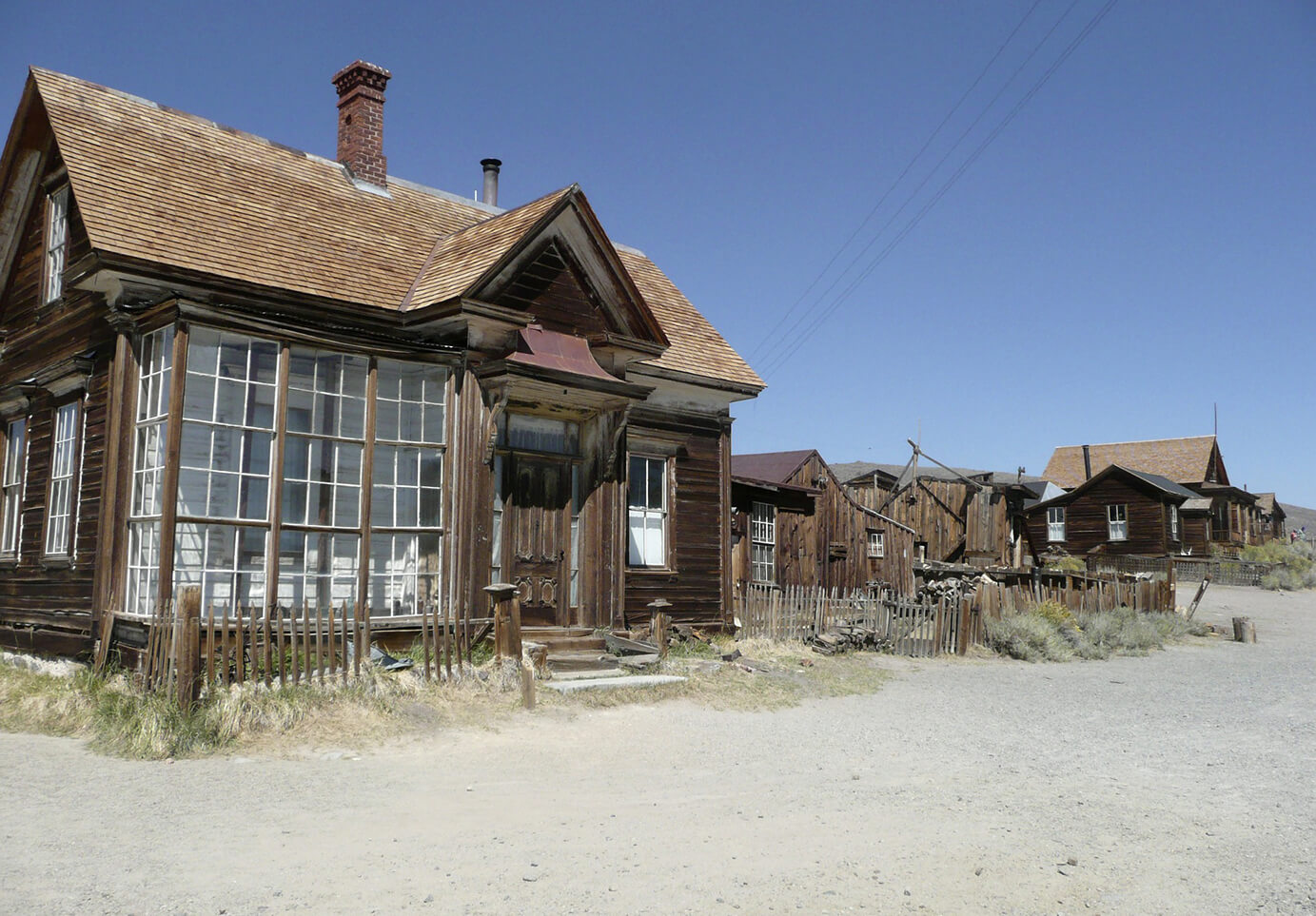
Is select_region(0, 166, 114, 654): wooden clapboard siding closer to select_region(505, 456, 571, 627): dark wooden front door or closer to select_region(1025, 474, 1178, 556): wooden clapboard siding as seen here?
select_region(505, 456, 571, 627): dark wooden front door

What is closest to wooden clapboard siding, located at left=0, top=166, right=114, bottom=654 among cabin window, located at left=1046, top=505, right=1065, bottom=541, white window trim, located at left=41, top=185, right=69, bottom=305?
white window trim, located at left=41, top=185, right=69, bottom=305

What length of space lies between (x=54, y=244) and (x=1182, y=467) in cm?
5987

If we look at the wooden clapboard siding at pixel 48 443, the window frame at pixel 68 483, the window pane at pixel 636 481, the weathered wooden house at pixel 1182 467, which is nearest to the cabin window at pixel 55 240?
the wooden clapboard siding at pixel 48 443

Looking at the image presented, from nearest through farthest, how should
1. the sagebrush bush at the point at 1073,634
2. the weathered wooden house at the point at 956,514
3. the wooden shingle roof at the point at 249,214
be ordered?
the wooden shingle roof at the point at 249,214 < the sagebrush bush at the point at 1073,634 < the weathered wooden house at the point at 956,514

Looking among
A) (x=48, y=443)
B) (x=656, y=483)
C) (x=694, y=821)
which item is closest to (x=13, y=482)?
(x=48, y=443)

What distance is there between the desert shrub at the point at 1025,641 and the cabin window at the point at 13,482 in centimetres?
1498

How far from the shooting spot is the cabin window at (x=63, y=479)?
1175 centimetres

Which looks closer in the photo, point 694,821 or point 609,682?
point 694,821

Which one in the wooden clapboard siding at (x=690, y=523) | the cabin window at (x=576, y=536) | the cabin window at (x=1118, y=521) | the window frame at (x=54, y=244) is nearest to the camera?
the window frame at (x=54, y=244)

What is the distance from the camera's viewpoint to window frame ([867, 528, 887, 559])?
26.6m

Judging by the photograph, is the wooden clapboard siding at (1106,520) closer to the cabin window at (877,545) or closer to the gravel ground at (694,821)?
the cabin window at (877,545)

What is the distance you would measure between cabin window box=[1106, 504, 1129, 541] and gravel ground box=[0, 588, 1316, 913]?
132 feet

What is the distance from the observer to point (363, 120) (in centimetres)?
1553

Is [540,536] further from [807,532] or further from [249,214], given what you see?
[807,532]
